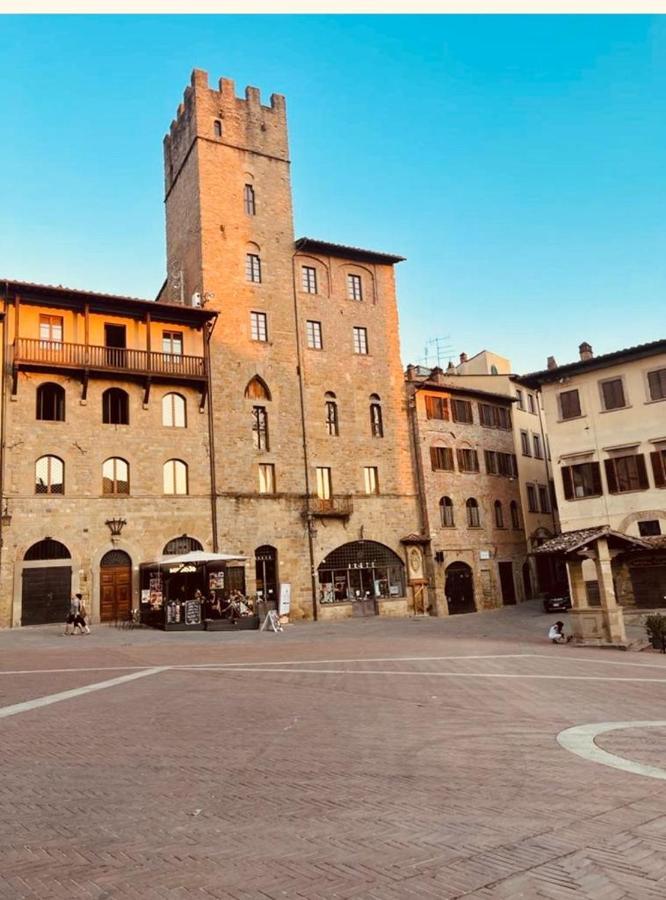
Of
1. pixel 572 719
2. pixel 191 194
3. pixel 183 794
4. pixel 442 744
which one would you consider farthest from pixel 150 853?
pixel 191 194

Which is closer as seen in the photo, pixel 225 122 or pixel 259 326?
pixel 259 326

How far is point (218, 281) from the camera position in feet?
111

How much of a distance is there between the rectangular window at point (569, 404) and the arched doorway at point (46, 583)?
22.4 metres

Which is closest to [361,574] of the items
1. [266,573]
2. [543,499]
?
[266,573]

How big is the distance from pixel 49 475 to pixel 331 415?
14.1m

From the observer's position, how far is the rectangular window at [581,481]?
99.3ft

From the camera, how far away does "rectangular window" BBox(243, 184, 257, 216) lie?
35.7m

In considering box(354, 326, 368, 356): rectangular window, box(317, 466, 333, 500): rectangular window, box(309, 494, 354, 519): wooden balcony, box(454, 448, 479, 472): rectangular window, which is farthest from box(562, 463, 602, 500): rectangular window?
box(354, 326, 368, 356): rectangular window

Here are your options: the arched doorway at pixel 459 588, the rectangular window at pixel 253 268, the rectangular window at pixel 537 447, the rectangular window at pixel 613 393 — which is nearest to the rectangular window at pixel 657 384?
the rectangular window at pixel 613 393

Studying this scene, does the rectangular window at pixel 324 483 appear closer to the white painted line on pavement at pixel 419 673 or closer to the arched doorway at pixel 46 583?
the arched doorway at pixel 46 583

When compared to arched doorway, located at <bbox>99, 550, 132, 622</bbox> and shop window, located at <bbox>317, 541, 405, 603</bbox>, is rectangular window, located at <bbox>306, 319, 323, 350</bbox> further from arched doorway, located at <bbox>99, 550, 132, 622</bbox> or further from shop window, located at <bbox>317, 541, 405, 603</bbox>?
arched doorway, located at <bbox>99, 550, 132, 622</bbox>

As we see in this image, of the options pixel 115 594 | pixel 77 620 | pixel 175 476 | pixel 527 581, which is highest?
pixel 175 476

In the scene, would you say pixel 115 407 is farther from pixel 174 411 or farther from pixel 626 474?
pixel 626 474

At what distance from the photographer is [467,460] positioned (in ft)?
129
